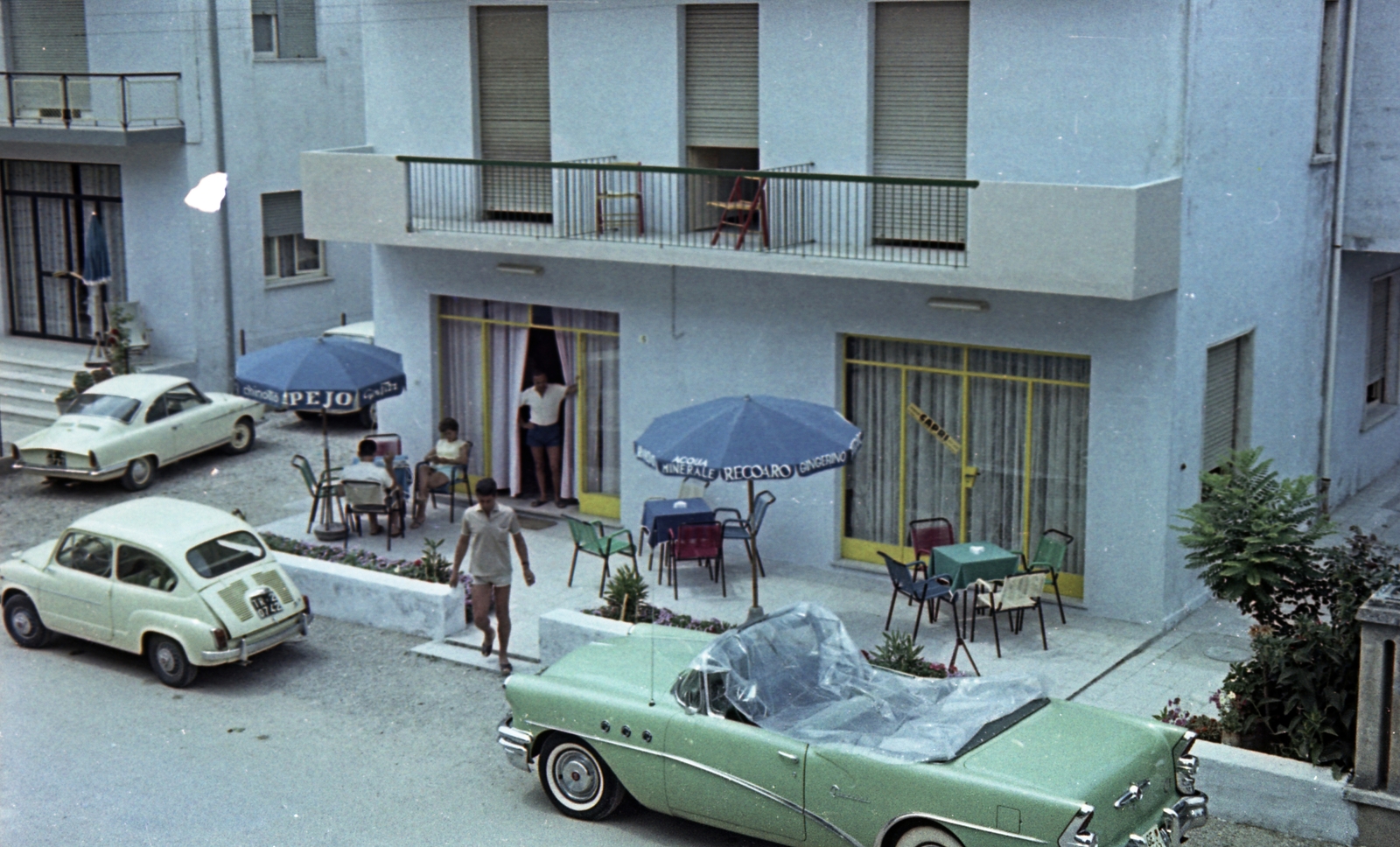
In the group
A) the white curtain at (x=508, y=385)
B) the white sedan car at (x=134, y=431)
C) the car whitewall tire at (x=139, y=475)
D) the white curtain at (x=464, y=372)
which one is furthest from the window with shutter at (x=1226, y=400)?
the car whitewall tire at (x=139, y=475)

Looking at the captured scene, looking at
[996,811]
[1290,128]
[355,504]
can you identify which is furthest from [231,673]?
[1290,128]

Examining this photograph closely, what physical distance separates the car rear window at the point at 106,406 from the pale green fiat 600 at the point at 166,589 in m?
5.71

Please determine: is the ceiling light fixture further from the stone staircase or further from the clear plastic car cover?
the stone staircase

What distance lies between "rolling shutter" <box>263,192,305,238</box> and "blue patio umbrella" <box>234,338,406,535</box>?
8339 millimetres

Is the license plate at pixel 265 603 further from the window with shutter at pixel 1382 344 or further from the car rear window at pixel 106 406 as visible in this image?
the window with shutter at pixel 1382 344

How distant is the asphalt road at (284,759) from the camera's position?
1064 centimetres

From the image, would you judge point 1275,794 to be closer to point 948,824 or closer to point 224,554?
point 948,824

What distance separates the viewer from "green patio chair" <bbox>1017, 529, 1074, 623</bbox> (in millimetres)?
14336

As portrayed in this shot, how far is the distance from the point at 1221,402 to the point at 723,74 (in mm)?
5894

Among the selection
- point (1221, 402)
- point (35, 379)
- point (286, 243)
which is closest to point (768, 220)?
point (1221, 402)

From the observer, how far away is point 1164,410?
14.2m

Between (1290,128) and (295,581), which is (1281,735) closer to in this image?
(1290,128)

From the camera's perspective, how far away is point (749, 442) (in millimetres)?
13336

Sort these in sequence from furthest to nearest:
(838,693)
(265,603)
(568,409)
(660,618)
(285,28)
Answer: (285,28), (568,409), (660,618), (265,603), (838,693)
